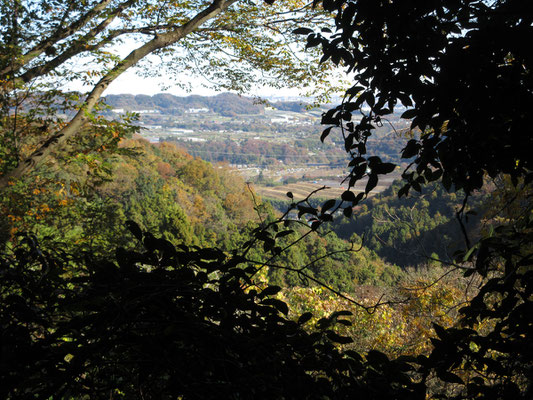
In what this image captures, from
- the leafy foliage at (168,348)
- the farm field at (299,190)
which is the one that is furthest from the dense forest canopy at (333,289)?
the farm field at (299,190)

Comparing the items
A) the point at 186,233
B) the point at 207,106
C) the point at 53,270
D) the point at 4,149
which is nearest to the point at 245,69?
the point at 4,149

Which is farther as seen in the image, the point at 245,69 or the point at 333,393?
the point at 245,69

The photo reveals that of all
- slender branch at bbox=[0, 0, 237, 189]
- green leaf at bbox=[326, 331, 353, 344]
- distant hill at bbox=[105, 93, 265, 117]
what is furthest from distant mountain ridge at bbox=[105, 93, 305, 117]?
green leaf at bbox=[326, 331, 353, 344]

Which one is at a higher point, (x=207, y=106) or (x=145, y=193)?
(x=207, y=106)

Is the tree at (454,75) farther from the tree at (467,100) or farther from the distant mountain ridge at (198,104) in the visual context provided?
the distant mountain ridge at (198,104)

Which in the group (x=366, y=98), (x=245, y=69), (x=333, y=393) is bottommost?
(x=333, y=393)

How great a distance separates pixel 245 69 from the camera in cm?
526

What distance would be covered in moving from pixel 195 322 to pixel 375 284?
897 inches

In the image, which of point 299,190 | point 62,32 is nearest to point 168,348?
point 62,32

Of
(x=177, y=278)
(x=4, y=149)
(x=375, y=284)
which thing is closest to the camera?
(x=177, y=278)

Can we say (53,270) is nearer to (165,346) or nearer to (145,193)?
(165,346)

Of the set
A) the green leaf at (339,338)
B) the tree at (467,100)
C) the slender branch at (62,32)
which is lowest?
the green leaf at (339,338)

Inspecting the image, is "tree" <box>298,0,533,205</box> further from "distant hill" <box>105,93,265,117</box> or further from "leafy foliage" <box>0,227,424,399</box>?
"distant hill" <box>105,93,265,117</box>

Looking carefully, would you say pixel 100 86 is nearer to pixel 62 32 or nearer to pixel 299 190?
pixel 62 32
